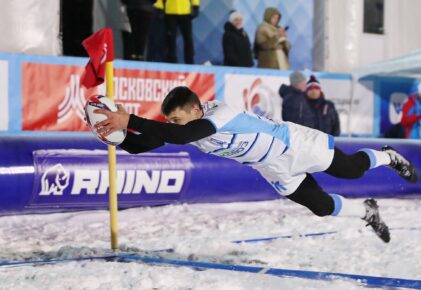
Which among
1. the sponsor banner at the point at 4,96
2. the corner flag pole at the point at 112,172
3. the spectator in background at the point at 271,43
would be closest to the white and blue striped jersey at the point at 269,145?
the corner flag pole at the point at 112,172

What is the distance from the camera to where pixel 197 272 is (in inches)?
170

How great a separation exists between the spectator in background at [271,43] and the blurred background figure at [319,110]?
87 cm

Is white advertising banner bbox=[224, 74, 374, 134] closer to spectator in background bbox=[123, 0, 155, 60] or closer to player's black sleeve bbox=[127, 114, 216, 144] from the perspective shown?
spectator in background bbox=[123, 0, 155, 60]

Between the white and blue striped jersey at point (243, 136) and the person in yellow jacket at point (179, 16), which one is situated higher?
the person in yellow jacket at point (179, 16)

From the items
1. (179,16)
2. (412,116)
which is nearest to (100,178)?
(179,16)

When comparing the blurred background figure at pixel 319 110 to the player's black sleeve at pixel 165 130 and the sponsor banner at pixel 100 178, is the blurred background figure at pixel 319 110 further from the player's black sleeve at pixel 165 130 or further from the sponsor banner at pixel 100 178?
the player's black sleeve at pixel 165 130

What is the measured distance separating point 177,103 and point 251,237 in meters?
2.19

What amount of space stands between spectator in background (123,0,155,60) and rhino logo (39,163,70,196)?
3062mm

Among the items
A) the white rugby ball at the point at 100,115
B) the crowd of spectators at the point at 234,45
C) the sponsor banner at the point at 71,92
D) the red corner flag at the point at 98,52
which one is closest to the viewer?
the white rugby ball at the point at 100,115

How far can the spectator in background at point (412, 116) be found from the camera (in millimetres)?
11609

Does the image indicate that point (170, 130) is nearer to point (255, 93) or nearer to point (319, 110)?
point (319, 110)

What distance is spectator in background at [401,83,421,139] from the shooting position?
11.6 metres

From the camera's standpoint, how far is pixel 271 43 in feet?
33.5

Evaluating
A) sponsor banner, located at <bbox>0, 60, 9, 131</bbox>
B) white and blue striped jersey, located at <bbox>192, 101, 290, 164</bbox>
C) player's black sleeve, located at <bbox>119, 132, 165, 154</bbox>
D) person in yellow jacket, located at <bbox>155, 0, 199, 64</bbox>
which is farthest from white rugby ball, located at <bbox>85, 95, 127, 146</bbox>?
person in yellow jacket, located at <bbox>155, 0, 199, 64</bbox>
